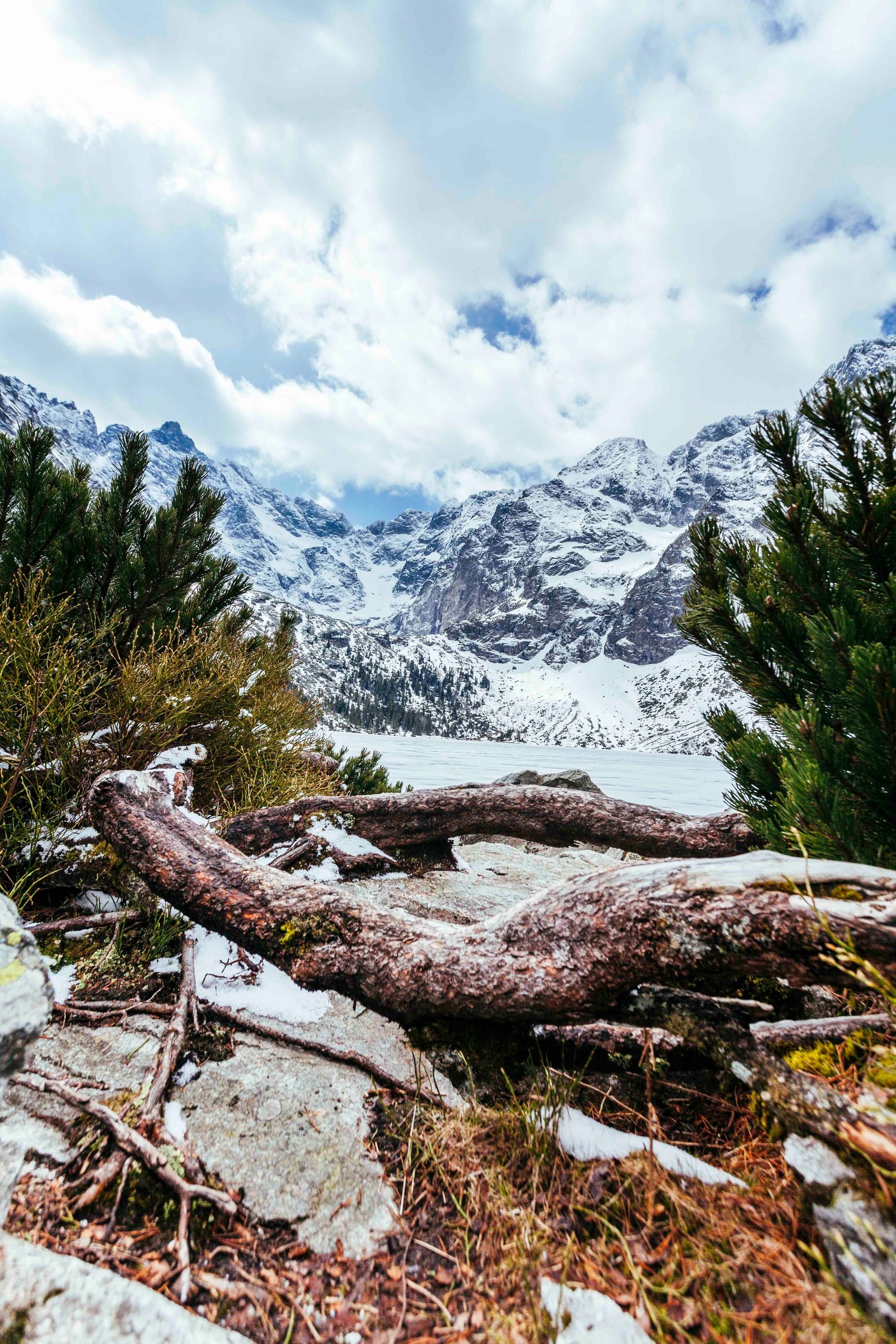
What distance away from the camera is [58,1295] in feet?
3.81

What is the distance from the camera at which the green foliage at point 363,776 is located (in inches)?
422

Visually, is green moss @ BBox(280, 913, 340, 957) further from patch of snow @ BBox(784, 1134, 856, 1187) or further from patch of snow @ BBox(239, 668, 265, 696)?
patch of snow @ BBox(239, 668, 265, 696)

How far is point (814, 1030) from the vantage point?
1861 millimetres

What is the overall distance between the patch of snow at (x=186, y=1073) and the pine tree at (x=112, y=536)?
13.7 ft

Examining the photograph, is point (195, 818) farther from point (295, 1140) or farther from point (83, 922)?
point (295, 1140)

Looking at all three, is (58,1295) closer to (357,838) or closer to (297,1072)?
(297,1072)

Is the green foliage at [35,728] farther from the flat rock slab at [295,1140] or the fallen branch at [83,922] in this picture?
the flat rock slab at [295,1140]

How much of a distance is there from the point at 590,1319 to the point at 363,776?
10077 mm

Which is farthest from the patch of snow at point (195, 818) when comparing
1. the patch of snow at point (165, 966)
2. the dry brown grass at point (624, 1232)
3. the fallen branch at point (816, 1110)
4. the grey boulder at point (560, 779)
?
the grey boulder at point (560, 779)

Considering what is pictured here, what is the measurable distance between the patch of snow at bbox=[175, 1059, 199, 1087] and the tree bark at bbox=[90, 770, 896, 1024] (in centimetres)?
48

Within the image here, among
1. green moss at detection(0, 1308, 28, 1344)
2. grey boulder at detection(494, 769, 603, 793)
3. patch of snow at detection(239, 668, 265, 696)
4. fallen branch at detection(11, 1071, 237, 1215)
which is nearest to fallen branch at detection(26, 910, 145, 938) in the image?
fallen branch at detection(11, 1071, 237, 1215)

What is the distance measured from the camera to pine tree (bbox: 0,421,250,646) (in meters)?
5.66

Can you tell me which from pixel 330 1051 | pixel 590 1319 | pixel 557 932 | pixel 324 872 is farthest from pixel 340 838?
pixel 590 1319

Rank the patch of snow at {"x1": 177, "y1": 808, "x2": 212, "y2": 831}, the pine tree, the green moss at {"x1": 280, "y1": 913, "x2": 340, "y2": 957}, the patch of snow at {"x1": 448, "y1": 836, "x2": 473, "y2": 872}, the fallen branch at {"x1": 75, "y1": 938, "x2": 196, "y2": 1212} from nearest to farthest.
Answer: the fallen branch at {"x1": 75, "y1": 938, "x2": 196, "y2": 1212}
the green moss at {"x1": 280, "y1": 913, "x2": 340, "y2": 957}
the patch of snow at {"x1": 177, "y1": 808, "x2": 212, "y2": 831}
the pine tree
the patch of snow at {"x1": 448, "y1": 836, "x2": 473, "y2": 872}
